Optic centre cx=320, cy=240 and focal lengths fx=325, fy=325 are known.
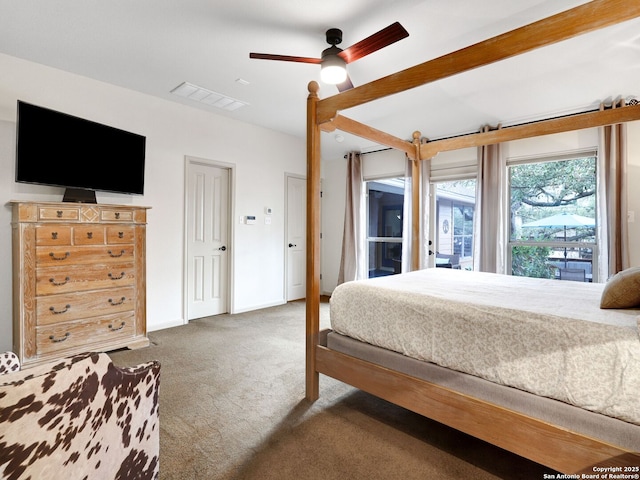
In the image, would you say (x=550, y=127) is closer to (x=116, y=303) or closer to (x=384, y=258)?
(x=384, y=258)

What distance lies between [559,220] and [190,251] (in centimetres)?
461

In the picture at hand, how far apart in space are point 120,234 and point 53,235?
0.52 m

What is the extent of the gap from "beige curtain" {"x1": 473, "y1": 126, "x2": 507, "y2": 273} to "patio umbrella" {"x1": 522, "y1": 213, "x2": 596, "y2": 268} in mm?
419

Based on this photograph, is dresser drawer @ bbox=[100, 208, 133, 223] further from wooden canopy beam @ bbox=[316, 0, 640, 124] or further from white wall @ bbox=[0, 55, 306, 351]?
wooden canopy beam @ bbox=[316, 0, 640, 124]

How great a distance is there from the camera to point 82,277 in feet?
9.59

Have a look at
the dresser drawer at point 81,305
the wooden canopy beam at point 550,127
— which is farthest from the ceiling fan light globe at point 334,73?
the dresser drawer at point 81,305

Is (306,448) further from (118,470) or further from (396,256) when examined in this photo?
(396,256)

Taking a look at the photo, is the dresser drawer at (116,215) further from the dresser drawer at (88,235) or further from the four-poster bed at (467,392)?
the four-poster bed at (467,392)

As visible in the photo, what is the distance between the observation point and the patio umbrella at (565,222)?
12.3 ft

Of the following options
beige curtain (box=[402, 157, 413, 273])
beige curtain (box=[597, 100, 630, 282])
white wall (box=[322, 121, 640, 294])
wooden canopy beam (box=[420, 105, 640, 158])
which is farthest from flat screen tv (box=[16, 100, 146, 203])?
beige curtain (box=[597, 100, 630, 282])

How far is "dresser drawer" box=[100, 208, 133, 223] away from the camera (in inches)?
119

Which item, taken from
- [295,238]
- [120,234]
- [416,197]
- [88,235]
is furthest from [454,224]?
[88,235]

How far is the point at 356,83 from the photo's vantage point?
10.9 ft


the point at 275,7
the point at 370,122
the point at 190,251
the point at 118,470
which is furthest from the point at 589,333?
the point at 190,251
